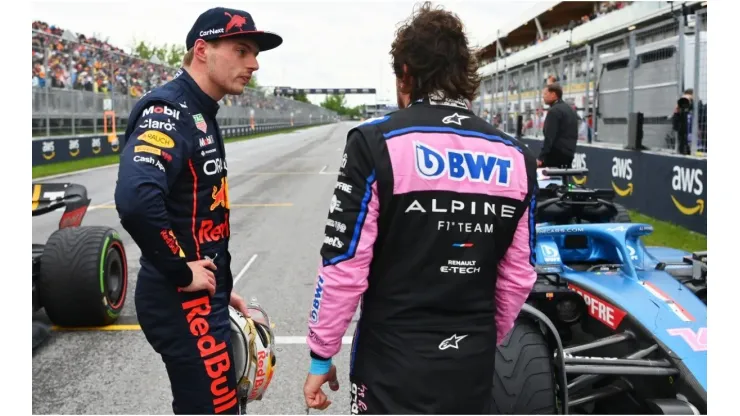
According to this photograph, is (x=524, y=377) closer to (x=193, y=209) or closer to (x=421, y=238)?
(x=421, y=238)

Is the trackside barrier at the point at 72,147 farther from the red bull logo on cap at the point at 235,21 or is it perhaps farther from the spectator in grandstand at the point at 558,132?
the red bull logo on cap at the point at 235,21

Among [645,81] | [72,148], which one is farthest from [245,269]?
[72,148]

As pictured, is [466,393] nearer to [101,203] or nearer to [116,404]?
[116,404]

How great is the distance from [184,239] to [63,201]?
353 centimetres

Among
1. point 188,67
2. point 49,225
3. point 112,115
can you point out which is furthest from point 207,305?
point 112,115

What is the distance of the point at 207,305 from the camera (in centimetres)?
237

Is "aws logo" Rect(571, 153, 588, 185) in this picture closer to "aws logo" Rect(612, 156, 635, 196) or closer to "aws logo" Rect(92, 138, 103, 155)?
"aws logo" Rect(612, 156, 635, 196)

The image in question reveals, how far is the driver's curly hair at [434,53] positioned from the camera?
2000 mm

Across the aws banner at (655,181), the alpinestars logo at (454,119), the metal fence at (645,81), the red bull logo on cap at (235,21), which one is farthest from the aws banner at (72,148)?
the alpinestars logo at (454,119)

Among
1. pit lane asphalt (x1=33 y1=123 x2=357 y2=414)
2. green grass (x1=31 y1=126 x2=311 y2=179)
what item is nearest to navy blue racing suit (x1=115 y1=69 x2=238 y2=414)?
pit lane asphalt (x1=33 y1=123 x2=357 y2=414)

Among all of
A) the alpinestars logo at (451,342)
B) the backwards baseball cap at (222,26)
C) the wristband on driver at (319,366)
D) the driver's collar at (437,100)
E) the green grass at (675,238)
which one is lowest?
the green grass at (675,238)

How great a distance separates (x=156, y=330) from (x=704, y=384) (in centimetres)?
225

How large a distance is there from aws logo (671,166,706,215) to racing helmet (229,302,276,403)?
7192mm

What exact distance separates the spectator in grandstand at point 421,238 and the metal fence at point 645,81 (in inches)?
220
